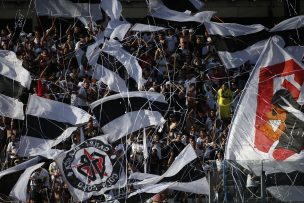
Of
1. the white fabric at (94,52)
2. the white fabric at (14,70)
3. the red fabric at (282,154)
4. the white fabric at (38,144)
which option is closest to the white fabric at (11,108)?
the white fabric at (14,70)

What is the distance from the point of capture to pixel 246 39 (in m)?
26.6

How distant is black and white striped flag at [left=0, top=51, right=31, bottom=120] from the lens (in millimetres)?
25562

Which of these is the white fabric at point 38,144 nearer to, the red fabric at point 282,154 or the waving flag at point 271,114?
the waving flag at point 271,114

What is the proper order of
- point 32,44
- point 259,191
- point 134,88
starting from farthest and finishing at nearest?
point 32,44 → point 134,88 → point 259,191

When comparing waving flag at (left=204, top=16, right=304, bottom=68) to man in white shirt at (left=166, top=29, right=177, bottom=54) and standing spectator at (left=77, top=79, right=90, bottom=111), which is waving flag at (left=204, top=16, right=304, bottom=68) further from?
standing spectator at (left=77, top=79, right=90, bottom=111)

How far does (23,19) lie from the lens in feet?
110

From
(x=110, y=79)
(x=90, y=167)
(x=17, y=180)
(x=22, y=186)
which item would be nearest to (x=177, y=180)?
(x=90, y=167)

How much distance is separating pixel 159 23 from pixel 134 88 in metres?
2.35

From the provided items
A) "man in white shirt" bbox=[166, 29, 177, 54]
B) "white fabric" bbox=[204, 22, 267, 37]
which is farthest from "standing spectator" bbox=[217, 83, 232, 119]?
"man in white shirt" bbox=[166, 29, 177, 54]

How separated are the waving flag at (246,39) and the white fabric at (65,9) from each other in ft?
8.96

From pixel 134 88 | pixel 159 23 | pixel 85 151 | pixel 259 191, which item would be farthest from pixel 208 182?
pixel 159 23

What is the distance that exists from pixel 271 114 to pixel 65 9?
20.5 ft

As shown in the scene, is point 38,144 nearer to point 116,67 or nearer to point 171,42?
point 116,67

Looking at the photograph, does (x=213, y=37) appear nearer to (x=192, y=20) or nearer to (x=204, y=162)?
(x=192, y=20)
